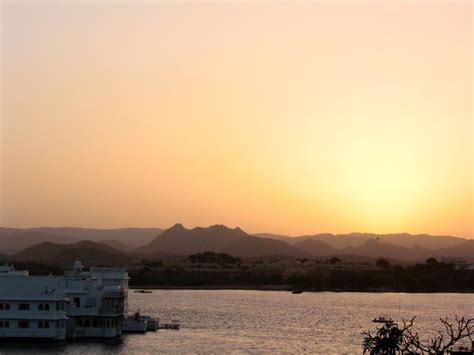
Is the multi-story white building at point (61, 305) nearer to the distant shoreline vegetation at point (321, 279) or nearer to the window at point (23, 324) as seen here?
the window at point (23, 324)

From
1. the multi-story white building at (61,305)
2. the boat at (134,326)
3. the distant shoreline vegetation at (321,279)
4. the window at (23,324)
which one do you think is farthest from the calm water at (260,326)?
the distant shoreline vegetation at (321,279)

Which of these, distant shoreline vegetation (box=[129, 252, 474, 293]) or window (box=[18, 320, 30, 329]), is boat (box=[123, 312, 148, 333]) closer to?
window (box=[18, 320, 30, 329])

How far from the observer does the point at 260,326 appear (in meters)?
73.2

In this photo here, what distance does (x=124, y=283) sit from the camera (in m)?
69.4

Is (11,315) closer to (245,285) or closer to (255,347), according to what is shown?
(255,347)

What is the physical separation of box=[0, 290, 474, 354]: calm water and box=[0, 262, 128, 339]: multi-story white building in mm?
1934

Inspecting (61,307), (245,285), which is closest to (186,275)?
(245,285)

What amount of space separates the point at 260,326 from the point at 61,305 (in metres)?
18.4

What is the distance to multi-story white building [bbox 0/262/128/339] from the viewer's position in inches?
2357

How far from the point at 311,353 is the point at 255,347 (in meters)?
3.89

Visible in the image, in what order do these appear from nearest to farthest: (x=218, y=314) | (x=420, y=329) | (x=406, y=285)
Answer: (x=420, y=329) < (x=218, y=314) < (x=406, y=285)

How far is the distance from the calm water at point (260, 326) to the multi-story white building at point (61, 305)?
1.93 m

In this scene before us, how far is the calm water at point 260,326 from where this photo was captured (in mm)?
57469

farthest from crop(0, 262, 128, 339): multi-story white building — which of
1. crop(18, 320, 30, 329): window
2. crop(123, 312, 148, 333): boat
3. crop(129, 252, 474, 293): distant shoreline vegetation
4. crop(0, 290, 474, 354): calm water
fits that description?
crop(129, 252, 474, 293): distant shoreline vegetation
